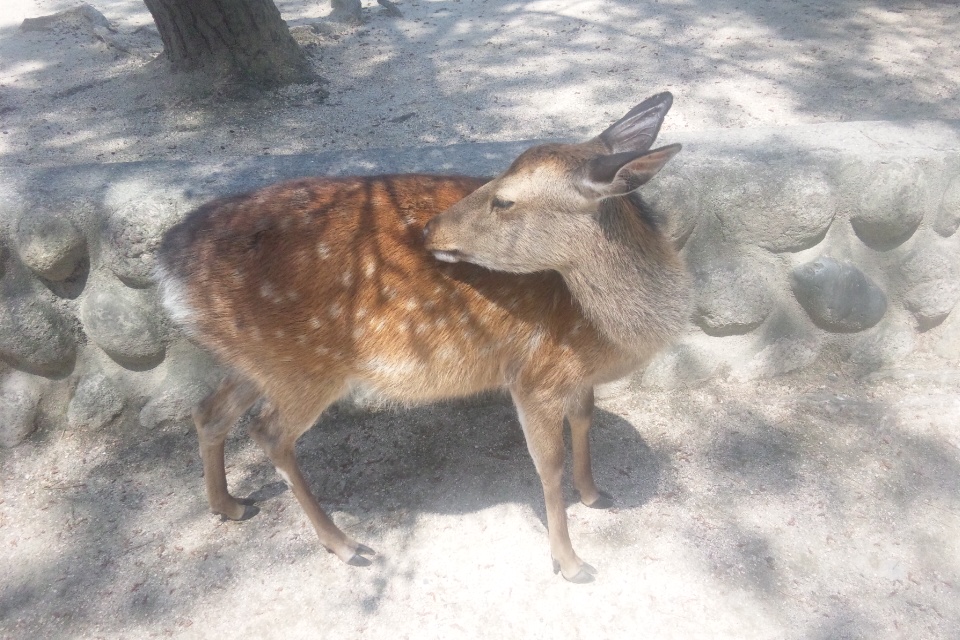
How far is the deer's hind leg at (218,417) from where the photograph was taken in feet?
8.12

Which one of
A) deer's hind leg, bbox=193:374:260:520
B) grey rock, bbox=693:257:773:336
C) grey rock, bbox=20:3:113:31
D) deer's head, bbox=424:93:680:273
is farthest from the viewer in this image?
grey rock, bbox=20:3:113:31

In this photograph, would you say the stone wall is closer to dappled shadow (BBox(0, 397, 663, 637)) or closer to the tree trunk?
dappled shadow (BBox(0, 397, 663, 637))

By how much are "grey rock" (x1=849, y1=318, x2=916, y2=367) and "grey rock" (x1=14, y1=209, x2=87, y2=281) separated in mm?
3271

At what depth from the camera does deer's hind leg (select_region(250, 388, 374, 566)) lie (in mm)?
2258

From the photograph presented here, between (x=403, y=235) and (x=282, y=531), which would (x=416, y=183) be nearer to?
(x=403, y=235)

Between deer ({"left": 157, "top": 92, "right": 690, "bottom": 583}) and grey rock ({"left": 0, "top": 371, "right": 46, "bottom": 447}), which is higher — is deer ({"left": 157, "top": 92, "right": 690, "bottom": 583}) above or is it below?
above

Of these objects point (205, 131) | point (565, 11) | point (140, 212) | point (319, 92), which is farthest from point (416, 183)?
point (565, 11)

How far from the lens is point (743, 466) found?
272 cm

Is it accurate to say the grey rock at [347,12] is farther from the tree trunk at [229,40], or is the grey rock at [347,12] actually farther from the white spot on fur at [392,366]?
the white spot on fur at [392,366]

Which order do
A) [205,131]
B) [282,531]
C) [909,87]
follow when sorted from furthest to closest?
[909,87], [205,131], [282,531]

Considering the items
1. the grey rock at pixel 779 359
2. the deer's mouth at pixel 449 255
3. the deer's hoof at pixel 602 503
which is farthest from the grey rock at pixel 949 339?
the deer's mouth at pixel 449 255

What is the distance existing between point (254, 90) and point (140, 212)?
2.19 m

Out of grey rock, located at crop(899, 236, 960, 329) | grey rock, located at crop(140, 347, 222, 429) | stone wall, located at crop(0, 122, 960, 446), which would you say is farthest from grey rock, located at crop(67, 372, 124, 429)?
grey rock, located at crop(899, 236, 960, 329)

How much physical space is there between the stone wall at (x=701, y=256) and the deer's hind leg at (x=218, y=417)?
0.48 meters
